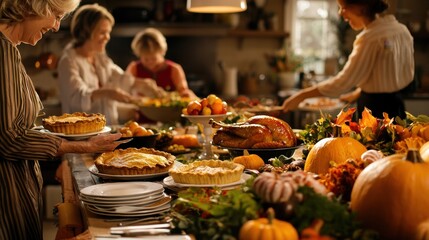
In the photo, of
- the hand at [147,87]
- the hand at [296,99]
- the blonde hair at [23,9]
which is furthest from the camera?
the hand at [147,87]

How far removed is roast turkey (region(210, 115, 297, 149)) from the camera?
2271 mm

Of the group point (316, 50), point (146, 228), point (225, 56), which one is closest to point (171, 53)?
point (225, 56)

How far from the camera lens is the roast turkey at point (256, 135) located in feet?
7.45

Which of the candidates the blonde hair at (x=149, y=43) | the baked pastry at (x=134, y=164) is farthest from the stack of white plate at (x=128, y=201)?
the blonde hair at (x=149, y=43)

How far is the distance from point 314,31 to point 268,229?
7.14 meters

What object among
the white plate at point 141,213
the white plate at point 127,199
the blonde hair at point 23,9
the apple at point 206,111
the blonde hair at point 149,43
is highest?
the blonde hair at point 23,9

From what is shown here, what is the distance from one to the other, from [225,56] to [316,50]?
4.70ft

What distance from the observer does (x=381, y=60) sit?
3.78m

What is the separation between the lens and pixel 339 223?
4.19 ft

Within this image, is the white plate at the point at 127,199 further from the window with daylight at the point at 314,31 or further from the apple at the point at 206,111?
the window with daylight at the point at 314,31

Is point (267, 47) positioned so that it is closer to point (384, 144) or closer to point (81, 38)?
point (81, 38)

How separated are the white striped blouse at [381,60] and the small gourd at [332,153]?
2.07 meters

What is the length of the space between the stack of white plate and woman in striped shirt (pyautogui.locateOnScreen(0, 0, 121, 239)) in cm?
35

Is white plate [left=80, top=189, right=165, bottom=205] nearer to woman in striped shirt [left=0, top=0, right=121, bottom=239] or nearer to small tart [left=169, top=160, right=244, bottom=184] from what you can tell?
small tart [left=169, top=160, right=244, bottom=184]
